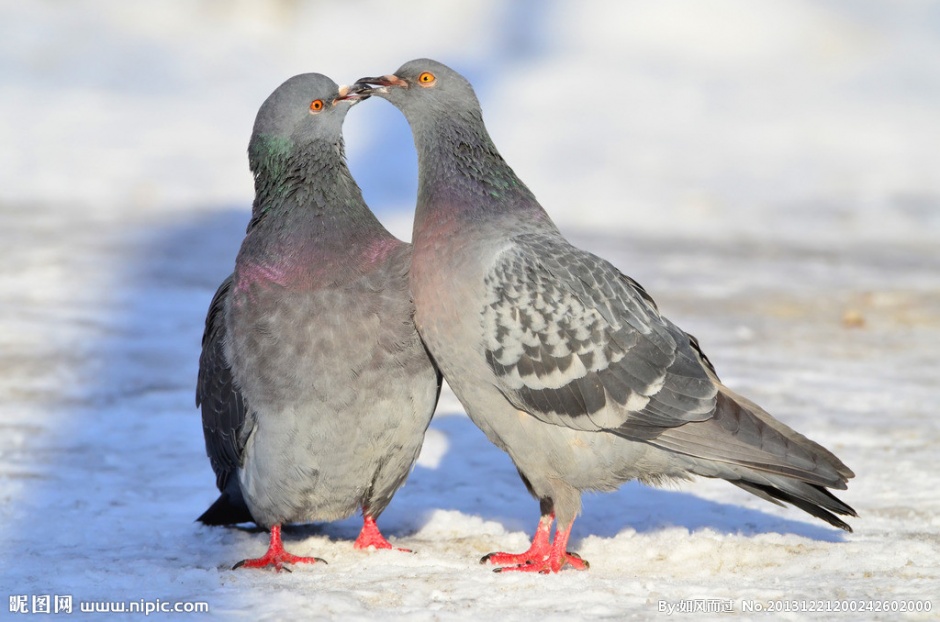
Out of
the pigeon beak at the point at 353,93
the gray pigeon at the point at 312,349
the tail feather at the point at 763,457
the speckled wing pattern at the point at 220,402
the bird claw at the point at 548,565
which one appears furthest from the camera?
the pigeon beak at the point at 353,93

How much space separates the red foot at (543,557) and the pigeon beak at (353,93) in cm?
186

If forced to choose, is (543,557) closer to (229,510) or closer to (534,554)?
(534,554)

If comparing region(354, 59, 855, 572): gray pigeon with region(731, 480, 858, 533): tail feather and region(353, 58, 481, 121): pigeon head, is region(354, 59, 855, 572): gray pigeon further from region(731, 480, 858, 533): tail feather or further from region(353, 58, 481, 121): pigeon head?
region(353, 58, 481, 121): pigeon head

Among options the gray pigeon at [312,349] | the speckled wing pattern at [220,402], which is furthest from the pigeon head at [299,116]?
the speckled wing pattern at [220,402]

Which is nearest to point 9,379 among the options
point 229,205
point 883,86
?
point 229,205

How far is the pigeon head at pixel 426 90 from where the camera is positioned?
15.5 ft

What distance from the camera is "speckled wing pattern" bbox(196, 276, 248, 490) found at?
15.0ft

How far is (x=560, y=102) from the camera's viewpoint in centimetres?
1772

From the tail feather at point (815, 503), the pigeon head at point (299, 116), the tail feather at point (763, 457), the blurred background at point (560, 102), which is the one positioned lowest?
the tail feather at point (815, 503)

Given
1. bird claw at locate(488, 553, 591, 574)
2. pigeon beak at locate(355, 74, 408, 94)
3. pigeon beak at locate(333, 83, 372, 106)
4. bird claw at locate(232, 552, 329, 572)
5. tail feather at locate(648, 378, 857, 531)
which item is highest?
pigeon beak at locate(355, 74, 408, 94)

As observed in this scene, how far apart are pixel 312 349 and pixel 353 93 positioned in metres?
1.14

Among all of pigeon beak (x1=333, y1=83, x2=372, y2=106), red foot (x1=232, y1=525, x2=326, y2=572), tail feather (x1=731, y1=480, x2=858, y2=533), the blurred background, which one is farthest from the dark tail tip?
the blurred background

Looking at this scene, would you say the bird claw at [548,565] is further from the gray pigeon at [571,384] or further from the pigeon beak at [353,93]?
the pigeon beak at [353,93]

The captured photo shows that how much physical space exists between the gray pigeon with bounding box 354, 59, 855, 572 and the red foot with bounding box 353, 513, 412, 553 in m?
0.51
